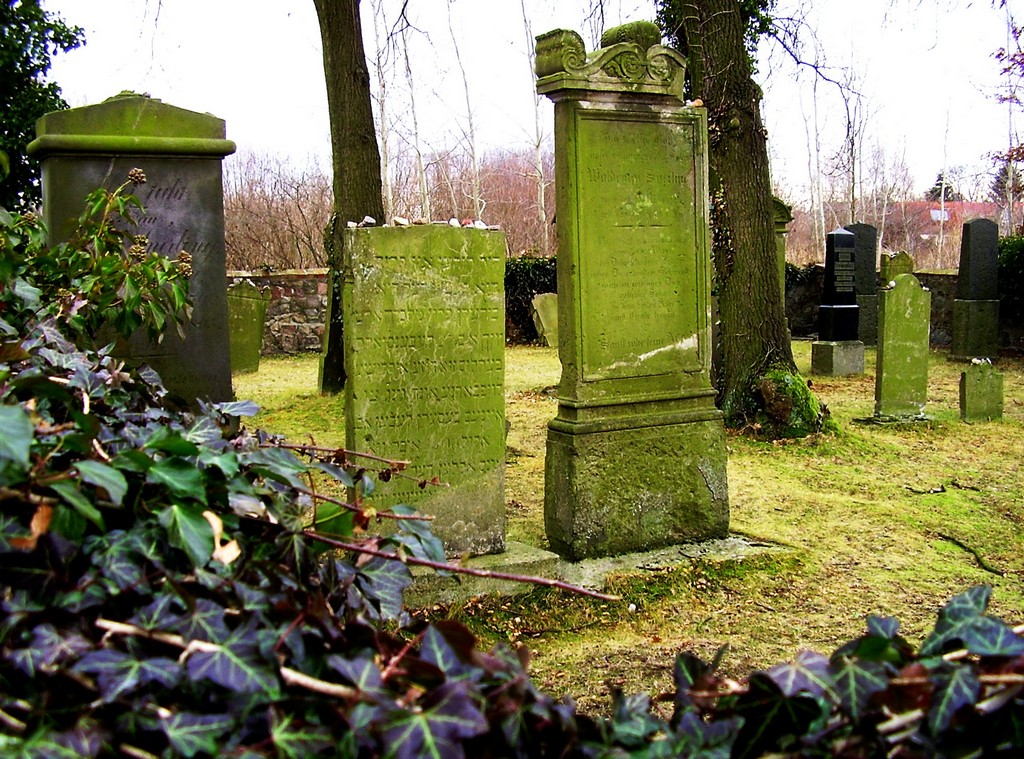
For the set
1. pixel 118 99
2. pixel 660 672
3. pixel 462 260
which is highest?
pixel 118 99

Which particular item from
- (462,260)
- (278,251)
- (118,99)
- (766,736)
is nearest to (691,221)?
(462,260)

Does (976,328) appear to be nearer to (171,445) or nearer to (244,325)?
(244,325)

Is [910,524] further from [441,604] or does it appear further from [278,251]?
[278,251]

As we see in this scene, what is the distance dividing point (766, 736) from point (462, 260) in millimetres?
4237

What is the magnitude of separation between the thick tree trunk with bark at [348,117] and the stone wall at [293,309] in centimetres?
650

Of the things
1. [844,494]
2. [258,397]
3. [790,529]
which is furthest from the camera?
[258,397]

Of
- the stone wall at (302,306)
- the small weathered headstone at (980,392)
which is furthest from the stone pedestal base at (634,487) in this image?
the stone wall at (302,306)

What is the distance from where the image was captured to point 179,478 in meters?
1.38

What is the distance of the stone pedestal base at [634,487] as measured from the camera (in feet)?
18.3

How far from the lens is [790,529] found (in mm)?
6523

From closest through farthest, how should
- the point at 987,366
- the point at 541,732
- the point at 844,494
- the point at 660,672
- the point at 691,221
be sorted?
the point at 541,732
the point at 660,672
the point at 691,221
the point at 844,494
the point at 987,366

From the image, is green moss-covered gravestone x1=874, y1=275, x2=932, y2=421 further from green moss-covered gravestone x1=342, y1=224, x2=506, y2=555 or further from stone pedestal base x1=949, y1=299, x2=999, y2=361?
green moss-covered gravestone x1=342, y1=224, x2=506, y2=555

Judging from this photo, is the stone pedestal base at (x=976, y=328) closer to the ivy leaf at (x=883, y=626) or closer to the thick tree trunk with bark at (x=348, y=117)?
the thick tree trunk with bark at (x=348, y=117)

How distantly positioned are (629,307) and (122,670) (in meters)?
4.84
